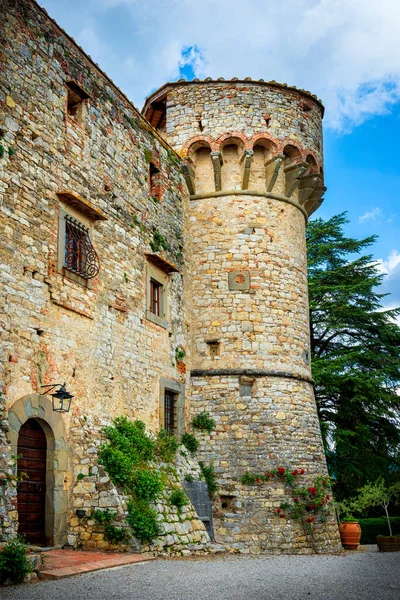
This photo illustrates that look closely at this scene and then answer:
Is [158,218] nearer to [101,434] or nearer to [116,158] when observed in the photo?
[116,158]

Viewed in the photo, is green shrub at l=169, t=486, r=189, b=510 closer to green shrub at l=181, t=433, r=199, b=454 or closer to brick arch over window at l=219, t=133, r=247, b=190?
green shrub at l=181, t=433, r=199, b=454

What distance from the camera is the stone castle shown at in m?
9.73

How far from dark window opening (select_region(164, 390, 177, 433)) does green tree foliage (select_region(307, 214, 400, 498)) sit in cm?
806

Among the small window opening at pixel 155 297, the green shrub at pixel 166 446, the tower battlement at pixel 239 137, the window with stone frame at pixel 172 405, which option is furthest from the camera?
the tower battlement at pixel 239 137

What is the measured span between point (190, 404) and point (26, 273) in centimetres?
581

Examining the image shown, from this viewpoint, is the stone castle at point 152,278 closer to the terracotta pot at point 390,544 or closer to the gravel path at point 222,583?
the gravel path at point 222,583

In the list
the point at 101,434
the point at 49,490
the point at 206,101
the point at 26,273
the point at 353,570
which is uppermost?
the point at 206,101

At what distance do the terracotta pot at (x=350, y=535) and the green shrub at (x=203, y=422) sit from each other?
165 inches

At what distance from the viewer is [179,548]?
1052 centimetres

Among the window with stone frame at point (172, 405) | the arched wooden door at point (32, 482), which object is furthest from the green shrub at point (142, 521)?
the window with stone frame at point (172, 405)

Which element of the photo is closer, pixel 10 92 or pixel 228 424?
pixel 10 92

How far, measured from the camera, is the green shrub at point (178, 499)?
444 inches

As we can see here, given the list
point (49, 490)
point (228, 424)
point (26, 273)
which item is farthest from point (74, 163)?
point (228, 424)

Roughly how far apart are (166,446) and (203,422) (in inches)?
64.1
